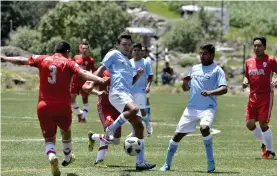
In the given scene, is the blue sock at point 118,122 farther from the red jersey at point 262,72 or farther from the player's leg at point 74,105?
the player's leg at point 74,105

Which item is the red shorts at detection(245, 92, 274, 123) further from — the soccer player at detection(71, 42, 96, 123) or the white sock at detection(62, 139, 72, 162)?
the soccer player at detection(71, 42, 96, 123)

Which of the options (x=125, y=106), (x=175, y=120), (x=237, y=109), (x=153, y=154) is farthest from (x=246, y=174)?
(x=237, y=109)

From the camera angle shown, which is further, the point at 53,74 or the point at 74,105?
the point at 74,105

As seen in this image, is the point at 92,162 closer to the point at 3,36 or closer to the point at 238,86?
the point at 238,86

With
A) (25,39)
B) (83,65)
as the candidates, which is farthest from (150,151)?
(25,39)

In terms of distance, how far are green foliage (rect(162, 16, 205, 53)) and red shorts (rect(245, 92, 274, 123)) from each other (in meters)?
75.8

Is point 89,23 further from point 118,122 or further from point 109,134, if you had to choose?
point 118,122

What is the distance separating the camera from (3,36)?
97.7 meters

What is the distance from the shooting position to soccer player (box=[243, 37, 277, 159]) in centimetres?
1559

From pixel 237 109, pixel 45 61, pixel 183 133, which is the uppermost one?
pixel 45 61

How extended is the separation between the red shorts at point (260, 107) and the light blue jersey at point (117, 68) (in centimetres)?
330

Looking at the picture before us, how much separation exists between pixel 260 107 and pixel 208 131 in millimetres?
2883

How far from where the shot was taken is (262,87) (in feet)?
51.5

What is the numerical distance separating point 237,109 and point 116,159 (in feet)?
61.5
